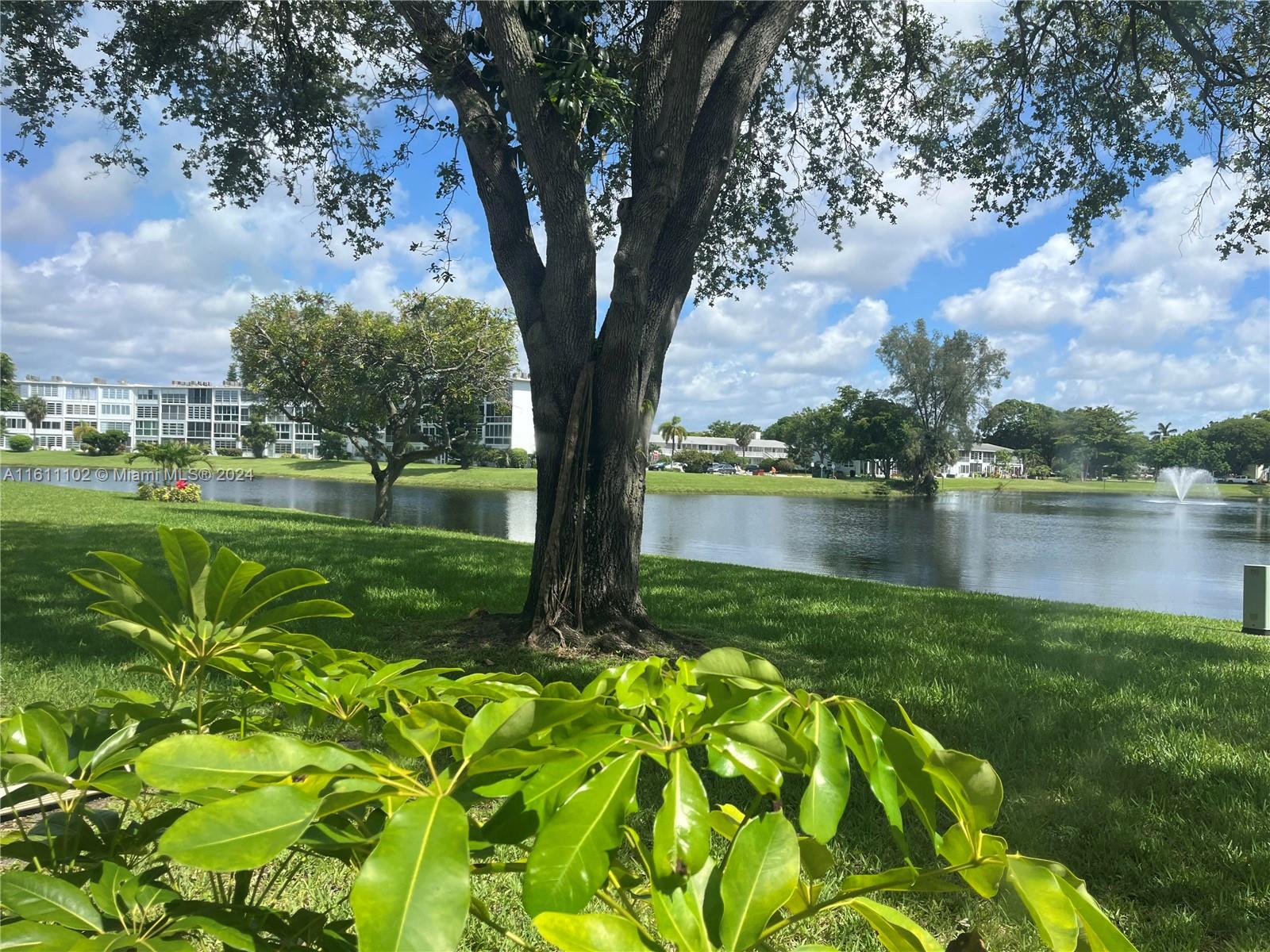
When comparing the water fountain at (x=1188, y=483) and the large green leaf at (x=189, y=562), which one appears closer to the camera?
the large green leaf at (x=189, y=562)

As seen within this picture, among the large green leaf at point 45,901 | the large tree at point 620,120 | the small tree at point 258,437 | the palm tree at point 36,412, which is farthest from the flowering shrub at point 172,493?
the palm tree at point 36,412

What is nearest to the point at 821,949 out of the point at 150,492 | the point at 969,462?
the point at 150,492

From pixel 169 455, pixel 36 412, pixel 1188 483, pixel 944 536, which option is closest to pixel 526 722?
pixel 944 536

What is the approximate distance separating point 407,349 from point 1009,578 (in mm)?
13729

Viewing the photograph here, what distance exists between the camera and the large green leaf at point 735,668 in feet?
2.32

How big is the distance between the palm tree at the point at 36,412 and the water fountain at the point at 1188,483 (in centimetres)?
6830

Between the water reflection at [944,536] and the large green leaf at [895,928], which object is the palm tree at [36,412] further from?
the large green leaf at [895,928]

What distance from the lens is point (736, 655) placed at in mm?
729

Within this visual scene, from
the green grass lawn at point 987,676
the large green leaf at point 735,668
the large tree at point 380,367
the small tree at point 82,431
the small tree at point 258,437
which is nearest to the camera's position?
the large green leaf at point 735,668

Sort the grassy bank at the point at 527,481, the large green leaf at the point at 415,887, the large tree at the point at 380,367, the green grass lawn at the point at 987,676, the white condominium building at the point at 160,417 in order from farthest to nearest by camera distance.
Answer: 1. the grassy bank at the point at 527,481
2. the white condominium building at the point at 160,417
3. the large tree at the point at 380,367
4. the green grass lawn at the point at 987,676
5. the large green leaf at the point at 415,887

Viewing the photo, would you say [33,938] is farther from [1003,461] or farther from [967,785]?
[1003,461]

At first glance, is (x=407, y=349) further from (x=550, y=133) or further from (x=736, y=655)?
(x=736, y=655)

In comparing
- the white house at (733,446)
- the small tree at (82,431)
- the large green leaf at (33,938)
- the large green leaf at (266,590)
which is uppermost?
the white house at (733,446)

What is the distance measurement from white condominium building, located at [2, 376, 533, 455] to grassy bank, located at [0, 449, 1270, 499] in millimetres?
1754
